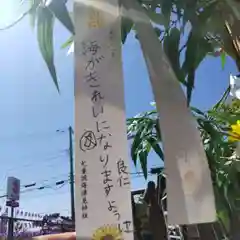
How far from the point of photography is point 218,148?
511mm

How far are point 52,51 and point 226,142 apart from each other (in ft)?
0.85

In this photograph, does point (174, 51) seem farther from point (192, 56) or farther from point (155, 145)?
point (155, 145)

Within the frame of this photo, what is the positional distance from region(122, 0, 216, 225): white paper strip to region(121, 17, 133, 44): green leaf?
2 centimetres

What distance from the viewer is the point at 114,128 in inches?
16.1

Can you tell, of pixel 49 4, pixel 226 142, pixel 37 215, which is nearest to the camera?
pixel 49 4

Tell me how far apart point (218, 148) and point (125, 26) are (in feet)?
0.62

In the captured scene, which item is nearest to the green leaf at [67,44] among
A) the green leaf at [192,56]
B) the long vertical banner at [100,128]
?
the long vertical banner at [100,128]

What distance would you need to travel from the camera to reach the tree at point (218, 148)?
0.47 meters

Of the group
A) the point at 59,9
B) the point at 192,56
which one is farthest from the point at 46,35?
the point at 192,56

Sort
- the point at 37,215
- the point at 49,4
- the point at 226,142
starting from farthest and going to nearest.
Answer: the point at 37,215 < the point at 226,142 < the point at 49,4

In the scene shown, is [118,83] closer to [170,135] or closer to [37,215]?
[170,135]

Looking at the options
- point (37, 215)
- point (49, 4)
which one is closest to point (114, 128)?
point (49, 4)

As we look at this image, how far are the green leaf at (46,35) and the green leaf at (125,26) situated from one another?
0.26 ft

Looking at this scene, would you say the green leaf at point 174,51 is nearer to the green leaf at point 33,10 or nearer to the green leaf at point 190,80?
the green leaf at point 190,80
